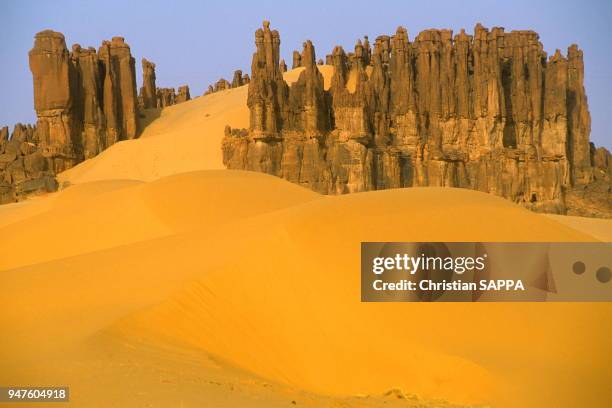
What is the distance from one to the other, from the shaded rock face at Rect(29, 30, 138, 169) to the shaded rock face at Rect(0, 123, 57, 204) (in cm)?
86

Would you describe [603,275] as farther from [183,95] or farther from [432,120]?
[183,95]

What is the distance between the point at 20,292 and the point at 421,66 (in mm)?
43902

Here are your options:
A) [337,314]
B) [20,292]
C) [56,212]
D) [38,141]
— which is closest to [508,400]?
[337,314]

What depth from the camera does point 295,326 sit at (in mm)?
11141

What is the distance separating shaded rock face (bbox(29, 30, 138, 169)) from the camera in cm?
5119

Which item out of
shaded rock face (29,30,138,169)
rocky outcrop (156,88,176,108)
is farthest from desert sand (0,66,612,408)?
rocky outcrop (156,88,176,108)

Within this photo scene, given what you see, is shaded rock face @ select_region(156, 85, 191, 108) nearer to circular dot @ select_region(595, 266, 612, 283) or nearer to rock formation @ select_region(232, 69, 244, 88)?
rock formation @ select_region(232, 69, 244, 88)

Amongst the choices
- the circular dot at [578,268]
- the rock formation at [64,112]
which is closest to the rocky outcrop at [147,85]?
the rock formation at [64,112]

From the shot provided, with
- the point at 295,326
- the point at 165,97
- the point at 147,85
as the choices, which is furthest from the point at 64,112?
the point at 295,326

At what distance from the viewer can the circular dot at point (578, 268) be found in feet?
43.4

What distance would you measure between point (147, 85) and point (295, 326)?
211 feet

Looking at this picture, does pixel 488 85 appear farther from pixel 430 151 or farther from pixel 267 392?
pixel 267 392

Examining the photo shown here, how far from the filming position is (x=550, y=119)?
52.8 m

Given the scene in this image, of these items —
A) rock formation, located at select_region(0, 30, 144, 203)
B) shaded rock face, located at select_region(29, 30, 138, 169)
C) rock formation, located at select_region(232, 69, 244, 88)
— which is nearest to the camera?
rock formation, located at select_region(0, 30, 144, 203)
